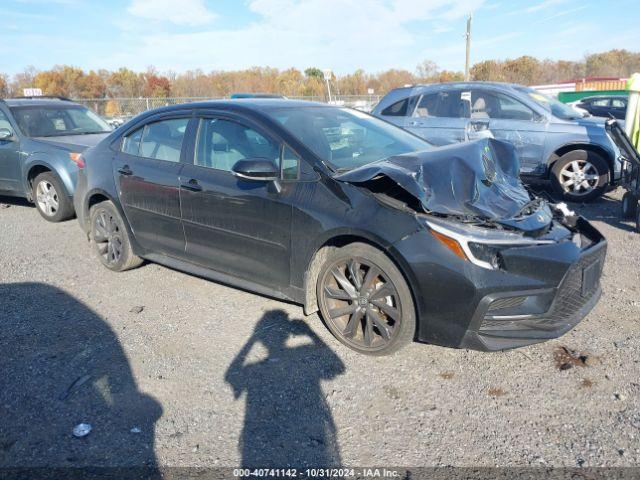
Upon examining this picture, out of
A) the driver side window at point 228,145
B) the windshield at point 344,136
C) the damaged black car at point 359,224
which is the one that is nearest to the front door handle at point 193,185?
the damaged black car at point 359,224

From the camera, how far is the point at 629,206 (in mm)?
6543

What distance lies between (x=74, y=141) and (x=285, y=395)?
608cm

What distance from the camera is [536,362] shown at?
10.9 feet

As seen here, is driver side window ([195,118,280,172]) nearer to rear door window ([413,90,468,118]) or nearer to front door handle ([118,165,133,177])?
front door handle ([118,165,133,177])

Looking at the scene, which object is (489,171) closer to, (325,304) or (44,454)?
(325,304)

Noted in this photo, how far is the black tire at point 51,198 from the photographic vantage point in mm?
7137

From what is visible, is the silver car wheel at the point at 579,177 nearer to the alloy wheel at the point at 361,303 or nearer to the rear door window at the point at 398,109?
the rear door window at the point at 398,109

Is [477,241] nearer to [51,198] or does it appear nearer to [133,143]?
[133,143]

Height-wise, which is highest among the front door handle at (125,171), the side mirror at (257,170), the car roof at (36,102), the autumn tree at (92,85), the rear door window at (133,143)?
the autumn tree at (92,85)

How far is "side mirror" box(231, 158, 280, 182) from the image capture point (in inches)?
140

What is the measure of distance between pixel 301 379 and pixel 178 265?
188 cm

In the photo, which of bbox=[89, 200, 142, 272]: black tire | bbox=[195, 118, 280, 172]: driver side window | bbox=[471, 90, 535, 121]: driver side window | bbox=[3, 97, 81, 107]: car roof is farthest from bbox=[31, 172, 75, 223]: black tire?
bbox=[471, 90, 535, 121]: driver side window

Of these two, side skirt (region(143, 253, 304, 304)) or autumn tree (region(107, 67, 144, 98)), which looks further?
autumn tree (region(107, 67, 144, 98))

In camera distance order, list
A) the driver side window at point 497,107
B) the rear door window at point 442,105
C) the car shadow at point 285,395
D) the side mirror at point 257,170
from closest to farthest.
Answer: the car shadow at point 285,395, the side mirror at point 257,170, the driver side window at point 497,107, the rear door window at point 442,105
